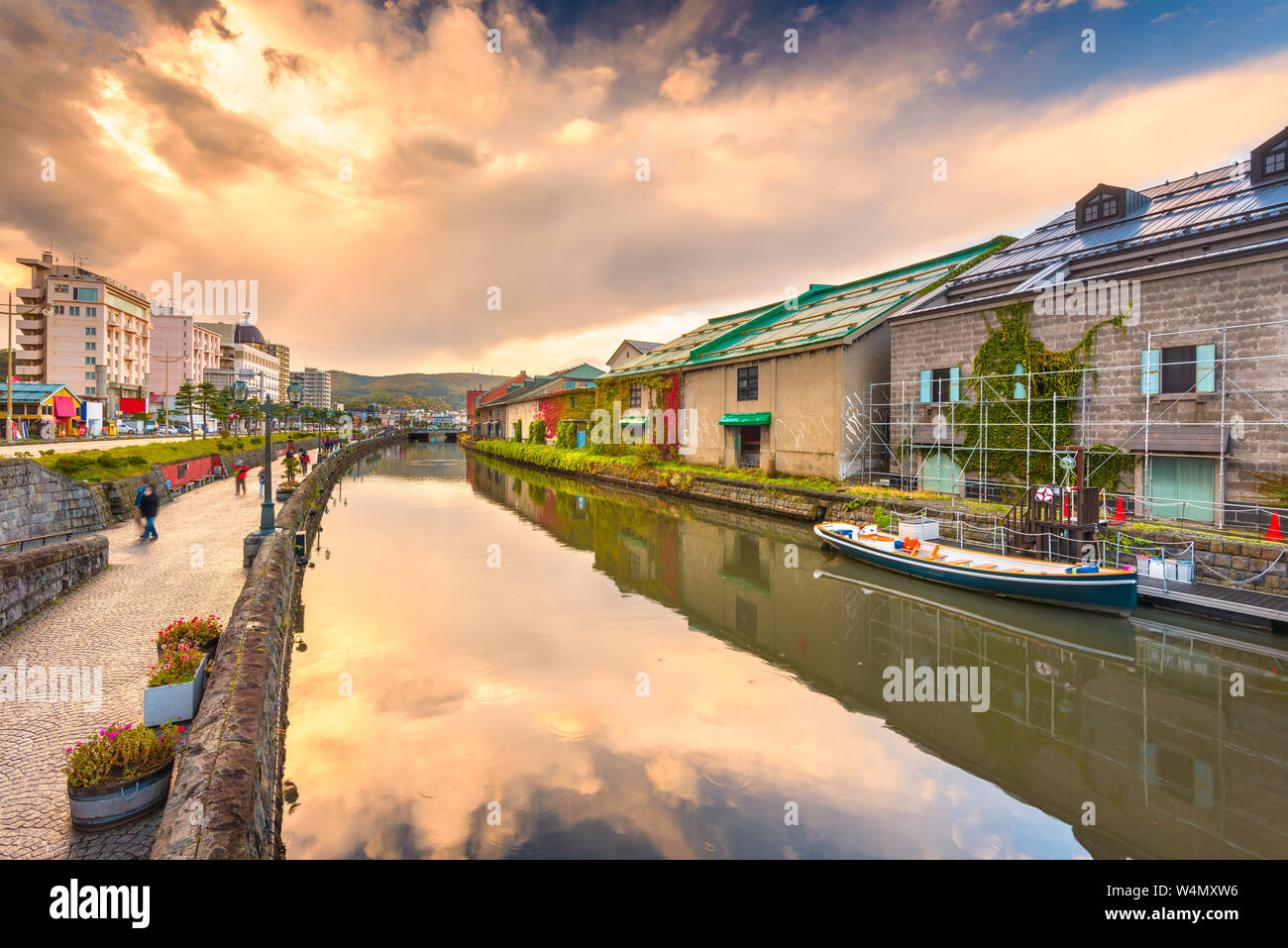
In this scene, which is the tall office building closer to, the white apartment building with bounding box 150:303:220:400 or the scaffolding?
the white apartment building with bounding box 150:303:220:400

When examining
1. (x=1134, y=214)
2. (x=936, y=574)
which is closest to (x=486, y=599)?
(x=936, y=574)

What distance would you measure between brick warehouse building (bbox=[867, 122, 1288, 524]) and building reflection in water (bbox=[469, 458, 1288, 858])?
5.89 metres

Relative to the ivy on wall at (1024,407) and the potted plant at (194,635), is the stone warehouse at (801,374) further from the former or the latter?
the potted plant at (194,635)

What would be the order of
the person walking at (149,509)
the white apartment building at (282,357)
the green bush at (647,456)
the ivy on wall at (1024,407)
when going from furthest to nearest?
the white apartment building at (282,357), the green bush at (647,456), the ivy on wall at (1024,407), the person walking at (149,509)

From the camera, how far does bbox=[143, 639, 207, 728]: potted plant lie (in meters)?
6.16

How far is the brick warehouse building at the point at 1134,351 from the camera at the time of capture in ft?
48.9

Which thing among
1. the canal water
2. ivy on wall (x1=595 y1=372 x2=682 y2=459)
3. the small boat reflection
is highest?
ivy on wall (x1=595 y1=372 x2=682 y2=459)

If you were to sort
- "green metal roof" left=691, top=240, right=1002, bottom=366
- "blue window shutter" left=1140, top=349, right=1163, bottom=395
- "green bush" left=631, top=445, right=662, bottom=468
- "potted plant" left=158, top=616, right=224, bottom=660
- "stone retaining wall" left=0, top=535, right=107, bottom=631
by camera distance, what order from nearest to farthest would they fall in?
"potted plant" left=158, top=616, right=224, bottom=660 → "stone retaining wall" left=0, top=535, right=107, bottom=631 → "blue window shutter" left=1140, top=349, right=1163, bottom=395 → "green metal roof" left=691, top=240, right=1002, bottom=366 → "green bush" left=631, top=445, right=662, bottom=468

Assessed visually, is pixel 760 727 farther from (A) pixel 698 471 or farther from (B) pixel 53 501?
(A) pixel 698 471

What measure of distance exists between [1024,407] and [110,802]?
23.1 metres

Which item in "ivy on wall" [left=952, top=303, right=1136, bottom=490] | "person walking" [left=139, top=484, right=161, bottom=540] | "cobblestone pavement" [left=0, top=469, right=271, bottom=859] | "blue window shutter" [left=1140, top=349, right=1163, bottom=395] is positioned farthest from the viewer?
"ivy on wall" [left=952, top=303, right=1136, bottom=490]

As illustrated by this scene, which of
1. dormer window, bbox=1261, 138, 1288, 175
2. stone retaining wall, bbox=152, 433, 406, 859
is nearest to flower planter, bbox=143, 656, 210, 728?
stone retaining wall, bbox=152, 433, 406, 859

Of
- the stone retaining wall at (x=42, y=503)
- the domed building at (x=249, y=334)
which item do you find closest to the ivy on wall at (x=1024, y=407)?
the stone retaining wall at (x=42, y=503)

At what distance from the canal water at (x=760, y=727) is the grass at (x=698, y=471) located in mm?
6371
